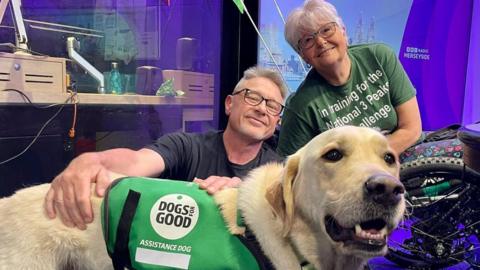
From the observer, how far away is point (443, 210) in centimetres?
255

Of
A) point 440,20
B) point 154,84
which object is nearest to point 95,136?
point 154,84

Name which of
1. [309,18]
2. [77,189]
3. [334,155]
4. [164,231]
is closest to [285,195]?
[334,155]

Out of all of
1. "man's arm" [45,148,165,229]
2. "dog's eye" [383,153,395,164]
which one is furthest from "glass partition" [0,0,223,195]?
"dog's eye" [383,153,395,164]

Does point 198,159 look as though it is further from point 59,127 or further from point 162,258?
point 59,127

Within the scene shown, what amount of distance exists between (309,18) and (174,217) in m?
1.39

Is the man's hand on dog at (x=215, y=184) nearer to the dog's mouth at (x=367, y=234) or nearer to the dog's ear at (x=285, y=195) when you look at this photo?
the dog's ear at (x=285, y=195)

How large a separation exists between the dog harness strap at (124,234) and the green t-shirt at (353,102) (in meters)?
1.13

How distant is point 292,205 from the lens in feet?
4.58

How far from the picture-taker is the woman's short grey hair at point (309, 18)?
93.2 inches

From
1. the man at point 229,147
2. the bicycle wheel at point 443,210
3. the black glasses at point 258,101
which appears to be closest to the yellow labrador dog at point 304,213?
the man at point 229,147

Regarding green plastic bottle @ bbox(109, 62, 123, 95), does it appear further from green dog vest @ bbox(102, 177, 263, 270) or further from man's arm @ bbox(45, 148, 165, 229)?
green dog vest @ bbox(102, 177, 263, 270)

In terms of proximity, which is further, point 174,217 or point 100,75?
point 100,75

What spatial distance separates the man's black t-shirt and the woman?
14.6 inches

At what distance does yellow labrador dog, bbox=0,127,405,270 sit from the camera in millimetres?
1237
